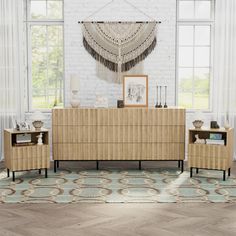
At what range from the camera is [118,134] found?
689 centimetres

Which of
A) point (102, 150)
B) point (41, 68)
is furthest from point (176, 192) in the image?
point (41, 68)

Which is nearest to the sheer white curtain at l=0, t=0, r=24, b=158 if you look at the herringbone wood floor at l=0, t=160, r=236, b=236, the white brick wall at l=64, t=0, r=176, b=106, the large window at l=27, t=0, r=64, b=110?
the large window at l=27, t=0, r=64, b=110

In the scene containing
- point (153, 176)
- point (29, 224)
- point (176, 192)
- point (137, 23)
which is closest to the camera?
point (29, 224)

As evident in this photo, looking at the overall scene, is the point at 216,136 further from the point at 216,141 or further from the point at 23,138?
the point at 23,138

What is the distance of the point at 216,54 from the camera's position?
25.3ft

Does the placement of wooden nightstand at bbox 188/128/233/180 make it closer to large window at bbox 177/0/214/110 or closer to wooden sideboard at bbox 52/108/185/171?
wooden sideboard at bbox 52/108/185/171

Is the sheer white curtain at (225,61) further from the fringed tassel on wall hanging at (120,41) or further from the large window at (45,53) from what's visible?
the large window at (45,53)

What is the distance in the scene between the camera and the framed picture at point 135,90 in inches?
280

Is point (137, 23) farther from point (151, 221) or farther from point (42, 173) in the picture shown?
point (151, 221)

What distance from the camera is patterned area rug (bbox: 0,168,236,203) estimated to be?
534 centimetres

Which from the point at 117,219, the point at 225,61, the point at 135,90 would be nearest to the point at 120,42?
the point at 135,90

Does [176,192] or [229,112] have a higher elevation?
[229,112]

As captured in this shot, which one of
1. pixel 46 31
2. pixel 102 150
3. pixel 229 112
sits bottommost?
pixel 102 150

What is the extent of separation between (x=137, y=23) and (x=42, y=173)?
2.83 m
